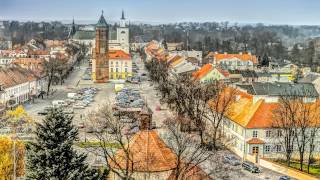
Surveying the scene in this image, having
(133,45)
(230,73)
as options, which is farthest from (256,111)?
(133,45)

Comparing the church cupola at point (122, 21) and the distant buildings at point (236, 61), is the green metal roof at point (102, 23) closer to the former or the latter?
the distant buildings at point (236, 61)

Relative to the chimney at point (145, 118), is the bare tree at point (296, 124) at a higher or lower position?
lower

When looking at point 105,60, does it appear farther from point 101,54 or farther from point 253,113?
point 253,113

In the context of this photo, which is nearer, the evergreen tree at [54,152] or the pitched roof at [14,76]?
the evergreen tree at [54,152]

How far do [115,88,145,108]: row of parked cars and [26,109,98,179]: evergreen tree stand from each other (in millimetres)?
37335

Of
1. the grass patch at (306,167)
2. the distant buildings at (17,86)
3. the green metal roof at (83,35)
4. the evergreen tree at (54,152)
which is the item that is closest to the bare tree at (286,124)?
the grass patch at (306,167)

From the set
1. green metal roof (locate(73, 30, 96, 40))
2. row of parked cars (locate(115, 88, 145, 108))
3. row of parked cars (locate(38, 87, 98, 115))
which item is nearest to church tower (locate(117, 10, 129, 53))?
green metal roof (locate(73, 30, 96, 40))

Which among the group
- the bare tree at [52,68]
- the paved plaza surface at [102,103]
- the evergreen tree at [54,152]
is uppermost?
the evergreen tree at [54,152]

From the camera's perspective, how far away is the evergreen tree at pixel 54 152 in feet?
69.6

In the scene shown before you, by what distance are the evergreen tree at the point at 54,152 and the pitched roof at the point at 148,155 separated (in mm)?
3985

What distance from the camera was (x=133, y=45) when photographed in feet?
600

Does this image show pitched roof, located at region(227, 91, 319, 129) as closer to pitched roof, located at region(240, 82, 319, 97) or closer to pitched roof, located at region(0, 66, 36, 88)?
pitched roof, located at region(240, 82, 319, 97)

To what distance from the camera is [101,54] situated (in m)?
95.1

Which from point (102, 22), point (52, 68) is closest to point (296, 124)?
point (52, 68)
